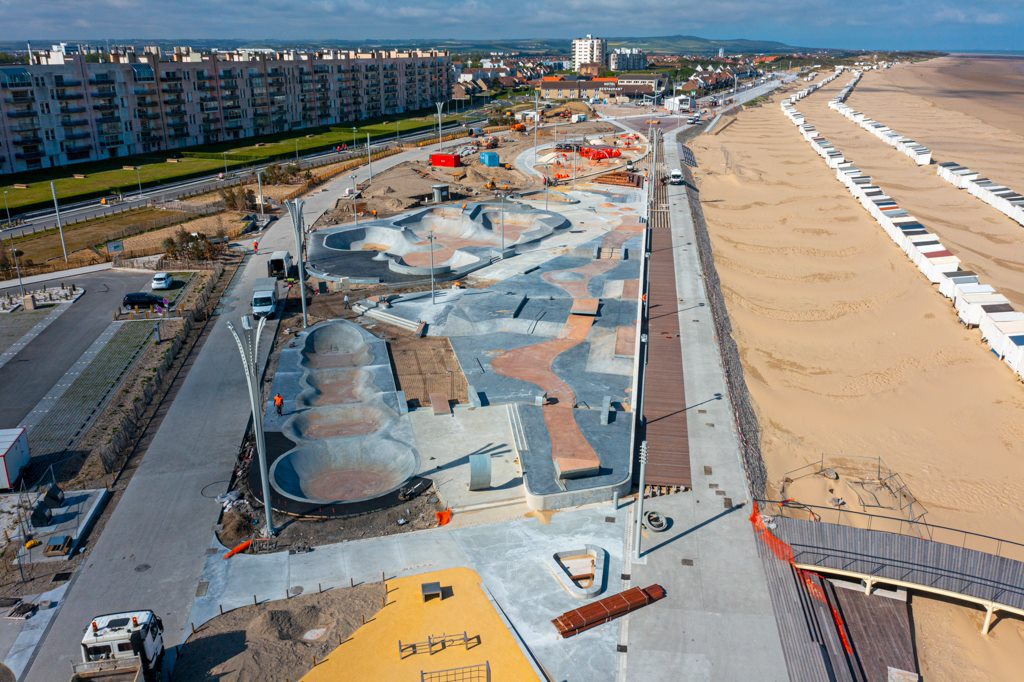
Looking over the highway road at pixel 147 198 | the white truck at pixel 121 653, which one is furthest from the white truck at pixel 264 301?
the highway road at pixel 147 198

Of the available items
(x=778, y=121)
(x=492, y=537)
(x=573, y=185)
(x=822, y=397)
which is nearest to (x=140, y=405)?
(x=492, y=537)

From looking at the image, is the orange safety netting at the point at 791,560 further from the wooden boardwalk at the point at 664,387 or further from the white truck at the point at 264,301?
the white truck at the point at 264,301

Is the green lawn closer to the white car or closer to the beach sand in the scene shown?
the white car

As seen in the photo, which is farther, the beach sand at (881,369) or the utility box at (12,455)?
the beach sand at (881,369)

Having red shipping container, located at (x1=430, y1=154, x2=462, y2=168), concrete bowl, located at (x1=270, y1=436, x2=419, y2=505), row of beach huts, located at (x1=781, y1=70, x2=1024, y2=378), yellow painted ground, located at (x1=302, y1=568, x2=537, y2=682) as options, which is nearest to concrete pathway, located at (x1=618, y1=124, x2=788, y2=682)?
yellow painted ground, located at (x1=302, y1=568, x2=537, y2=682)

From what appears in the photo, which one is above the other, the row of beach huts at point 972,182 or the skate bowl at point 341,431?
the row of beach huts at point 972,182

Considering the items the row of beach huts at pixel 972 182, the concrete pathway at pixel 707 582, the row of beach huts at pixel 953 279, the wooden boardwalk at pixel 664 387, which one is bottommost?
the concrete pathway at pixel 707 582

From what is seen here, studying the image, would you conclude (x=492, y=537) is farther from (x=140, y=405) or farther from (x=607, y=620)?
(x=140, y=405)
